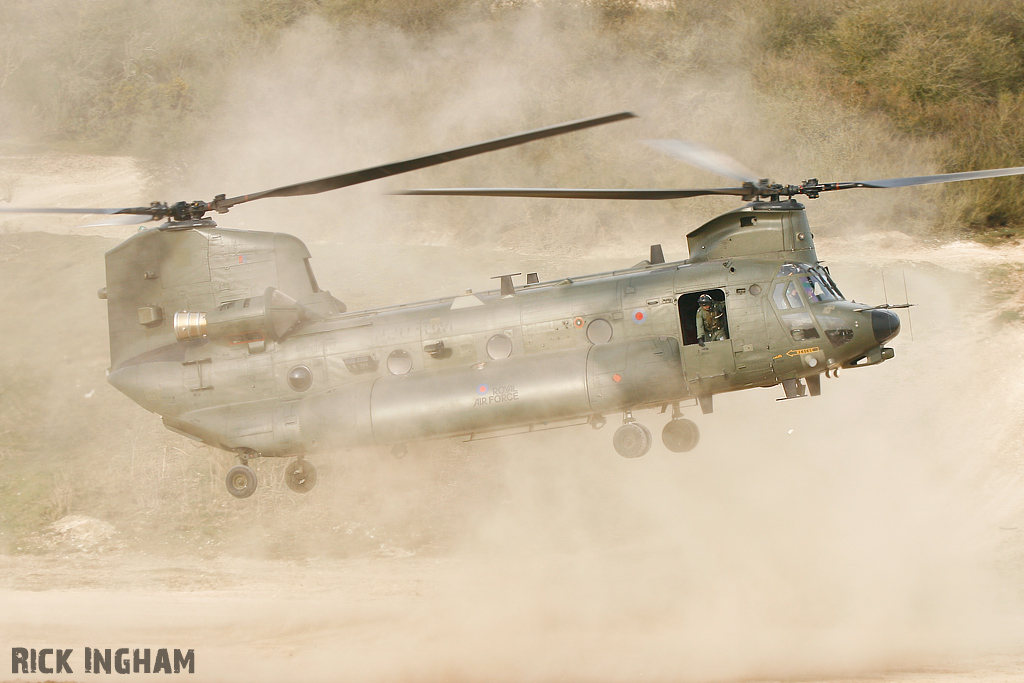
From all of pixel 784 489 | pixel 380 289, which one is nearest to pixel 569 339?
pixel 784 489

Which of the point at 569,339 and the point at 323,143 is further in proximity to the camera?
the point at 323,143

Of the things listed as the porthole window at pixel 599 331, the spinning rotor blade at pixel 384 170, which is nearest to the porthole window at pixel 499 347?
the porthole window at pixel 599 331

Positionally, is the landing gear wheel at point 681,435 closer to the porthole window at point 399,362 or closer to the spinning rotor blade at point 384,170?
the porthole window at point 399,362

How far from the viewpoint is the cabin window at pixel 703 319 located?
12.0 meters

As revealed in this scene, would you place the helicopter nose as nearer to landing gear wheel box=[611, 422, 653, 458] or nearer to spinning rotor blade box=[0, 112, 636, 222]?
landing gear wheel box=[611, 422, 653, 458]

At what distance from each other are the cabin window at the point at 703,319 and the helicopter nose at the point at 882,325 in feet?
5.54

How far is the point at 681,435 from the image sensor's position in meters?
12.3

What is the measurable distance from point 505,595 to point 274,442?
574cm

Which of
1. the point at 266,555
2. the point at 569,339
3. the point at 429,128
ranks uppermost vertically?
the point at 429,128

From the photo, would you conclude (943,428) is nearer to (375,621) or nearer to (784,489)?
(784,489)

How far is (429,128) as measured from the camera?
3070cm

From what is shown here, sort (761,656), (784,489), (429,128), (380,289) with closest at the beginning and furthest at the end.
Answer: (761,656)
(784,489)
(380,289)
(429,128)

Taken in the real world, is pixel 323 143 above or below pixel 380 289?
above

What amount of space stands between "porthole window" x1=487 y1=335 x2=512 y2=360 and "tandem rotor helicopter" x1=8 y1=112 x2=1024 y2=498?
0.06 ft
